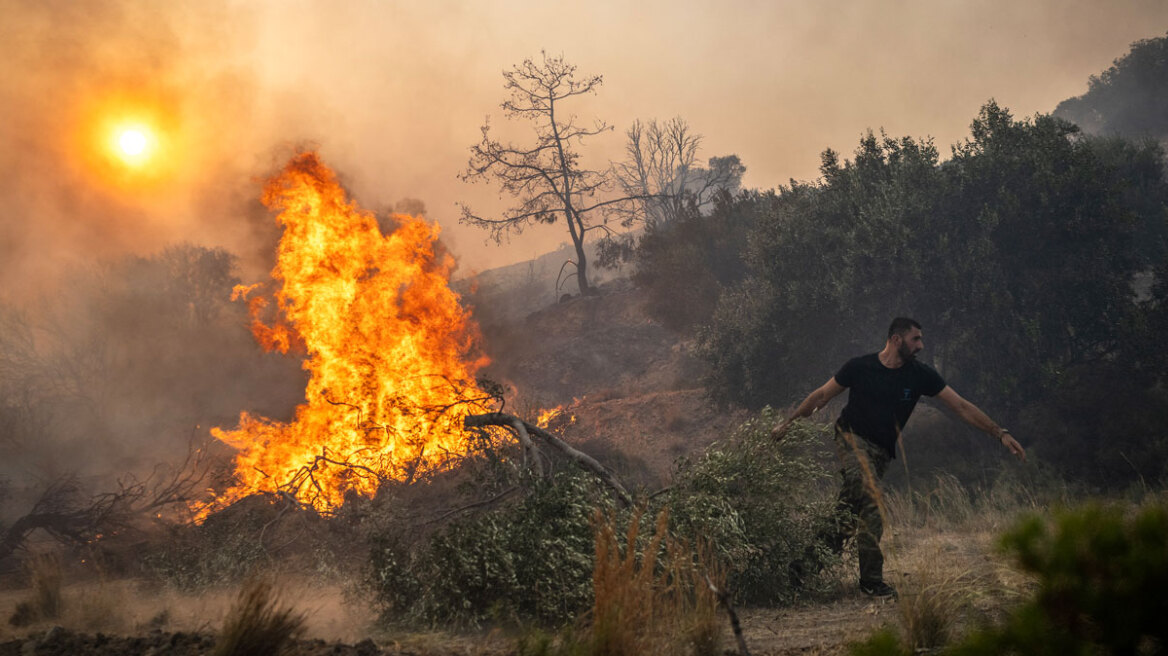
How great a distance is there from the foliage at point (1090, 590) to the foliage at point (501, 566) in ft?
12.9

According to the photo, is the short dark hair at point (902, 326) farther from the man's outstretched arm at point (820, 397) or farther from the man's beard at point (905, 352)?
the man's outstretched arm at point (820, 397)

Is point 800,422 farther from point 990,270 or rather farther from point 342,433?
point 990,270

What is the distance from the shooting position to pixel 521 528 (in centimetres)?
654

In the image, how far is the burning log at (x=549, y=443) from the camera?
789cm

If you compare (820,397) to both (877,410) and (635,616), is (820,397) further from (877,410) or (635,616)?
(635,616)

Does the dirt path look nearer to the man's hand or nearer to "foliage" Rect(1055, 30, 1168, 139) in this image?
the man's hand

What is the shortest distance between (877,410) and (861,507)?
37.8 inches

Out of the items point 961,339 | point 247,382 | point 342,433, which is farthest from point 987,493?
point 247,382

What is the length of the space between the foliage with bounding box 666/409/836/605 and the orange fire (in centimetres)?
381

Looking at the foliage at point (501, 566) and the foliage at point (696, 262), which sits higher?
the foliage at point (696, 262)

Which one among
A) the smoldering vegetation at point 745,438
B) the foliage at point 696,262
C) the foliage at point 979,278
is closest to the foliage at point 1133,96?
the foliage at point 696,262

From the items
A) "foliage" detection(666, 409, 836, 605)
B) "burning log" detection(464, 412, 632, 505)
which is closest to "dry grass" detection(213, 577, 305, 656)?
"burning log" detection(464, 412, 632, 505)

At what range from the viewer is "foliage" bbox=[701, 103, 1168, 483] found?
15336 mm

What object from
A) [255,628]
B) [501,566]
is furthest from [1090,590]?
[501,566]
